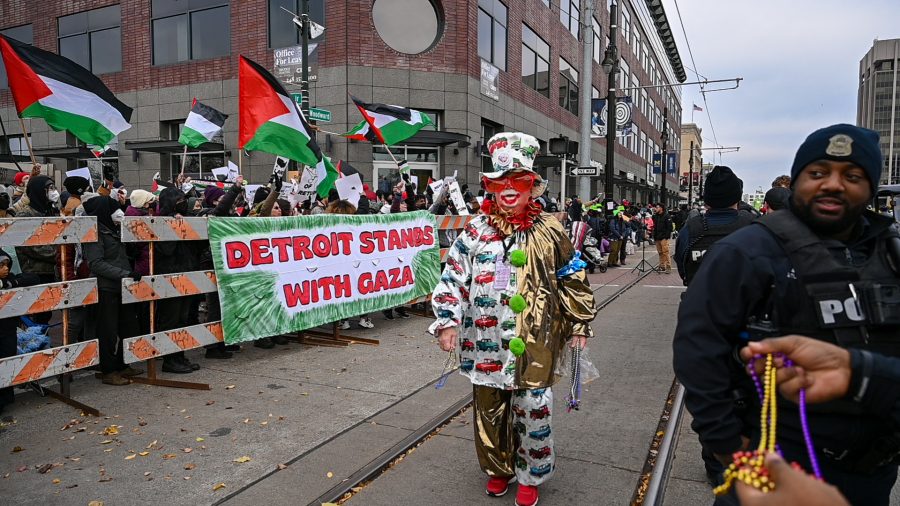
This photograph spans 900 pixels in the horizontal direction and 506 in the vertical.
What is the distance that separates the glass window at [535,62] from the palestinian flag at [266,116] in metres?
19.0

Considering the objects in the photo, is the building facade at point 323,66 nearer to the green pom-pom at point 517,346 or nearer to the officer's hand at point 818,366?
the green pom-pom at point 517,346

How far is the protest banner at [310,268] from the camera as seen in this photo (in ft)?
19.5

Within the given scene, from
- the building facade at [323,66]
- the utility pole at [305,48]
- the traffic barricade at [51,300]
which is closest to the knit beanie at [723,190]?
the traffic barricade at [51,300]

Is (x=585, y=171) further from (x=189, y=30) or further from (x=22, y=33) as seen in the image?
(x=22, y=33)

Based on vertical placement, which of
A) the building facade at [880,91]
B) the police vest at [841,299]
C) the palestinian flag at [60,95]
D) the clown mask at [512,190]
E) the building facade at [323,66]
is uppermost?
the building facade at [880,91]

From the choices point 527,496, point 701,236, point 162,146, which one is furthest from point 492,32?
point 527,496

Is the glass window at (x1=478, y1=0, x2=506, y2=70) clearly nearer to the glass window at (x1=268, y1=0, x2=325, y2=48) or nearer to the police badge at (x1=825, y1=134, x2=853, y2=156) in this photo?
the glass window at (x1=268, y1=0, x2=325, y2=48)

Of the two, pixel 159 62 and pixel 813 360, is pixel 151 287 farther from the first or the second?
pixel 159 62

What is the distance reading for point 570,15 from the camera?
1204 inches

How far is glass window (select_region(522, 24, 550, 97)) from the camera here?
24.9m

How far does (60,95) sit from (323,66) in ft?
44.1

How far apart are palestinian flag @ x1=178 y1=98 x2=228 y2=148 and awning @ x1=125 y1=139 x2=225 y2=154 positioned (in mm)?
11785

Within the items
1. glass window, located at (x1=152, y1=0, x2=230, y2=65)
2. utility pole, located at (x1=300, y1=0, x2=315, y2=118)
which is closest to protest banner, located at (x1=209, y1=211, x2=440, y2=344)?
utility pole, located at (x1=300, y1=0, x2=315, y2=118)

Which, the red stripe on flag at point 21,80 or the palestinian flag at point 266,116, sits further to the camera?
the palestinian flag at point 266,116
